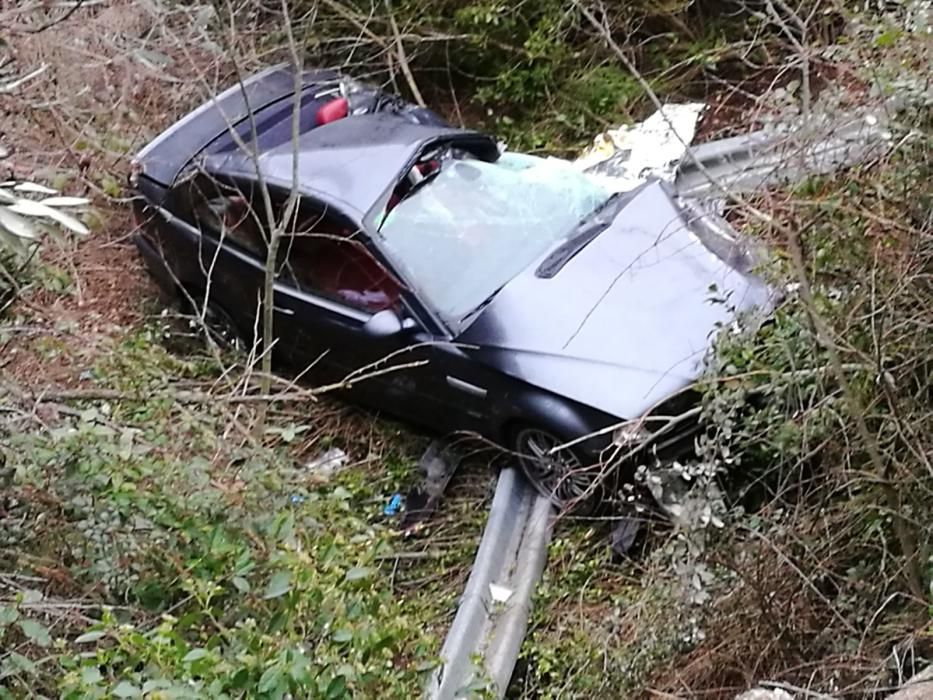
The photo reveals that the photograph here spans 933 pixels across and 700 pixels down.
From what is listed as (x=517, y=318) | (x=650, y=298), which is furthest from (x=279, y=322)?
(x=650, y=298)

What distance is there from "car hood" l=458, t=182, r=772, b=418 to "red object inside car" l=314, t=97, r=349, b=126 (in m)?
1.79

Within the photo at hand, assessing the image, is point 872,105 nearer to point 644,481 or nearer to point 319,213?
point 644,481

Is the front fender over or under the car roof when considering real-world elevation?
under

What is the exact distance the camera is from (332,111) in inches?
237

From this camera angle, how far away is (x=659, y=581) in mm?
4113

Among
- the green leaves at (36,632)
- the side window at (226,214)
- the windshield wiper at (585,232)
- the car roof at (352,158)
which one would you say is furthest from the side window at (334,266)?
the green leaves at (36,632)

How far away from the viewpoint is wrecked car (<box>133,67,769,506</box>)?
457 centimetres

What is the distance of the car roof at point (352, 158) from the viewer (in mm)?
5141

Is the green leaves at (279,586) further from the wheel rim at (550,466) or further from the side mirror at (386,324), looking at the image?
the side mirror at (386,324)

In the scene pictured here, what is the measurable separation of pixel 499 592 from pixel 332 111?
3113 mm

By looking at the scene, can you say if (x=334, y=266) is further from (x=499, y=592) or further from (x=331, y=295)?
(x=499, y=592)

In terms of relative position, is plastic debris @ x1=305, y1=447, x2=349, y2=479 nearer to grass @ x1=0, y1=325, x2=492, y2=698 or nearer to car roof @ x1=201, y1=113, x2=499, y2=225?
grass @ x1=0, y1=325, x2=492, y2=698

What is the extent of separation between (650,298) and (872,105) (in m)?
1.53

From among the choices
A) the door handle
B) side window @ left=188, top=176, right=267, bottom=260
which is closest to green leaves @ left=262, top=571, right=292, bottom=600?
the door handle
